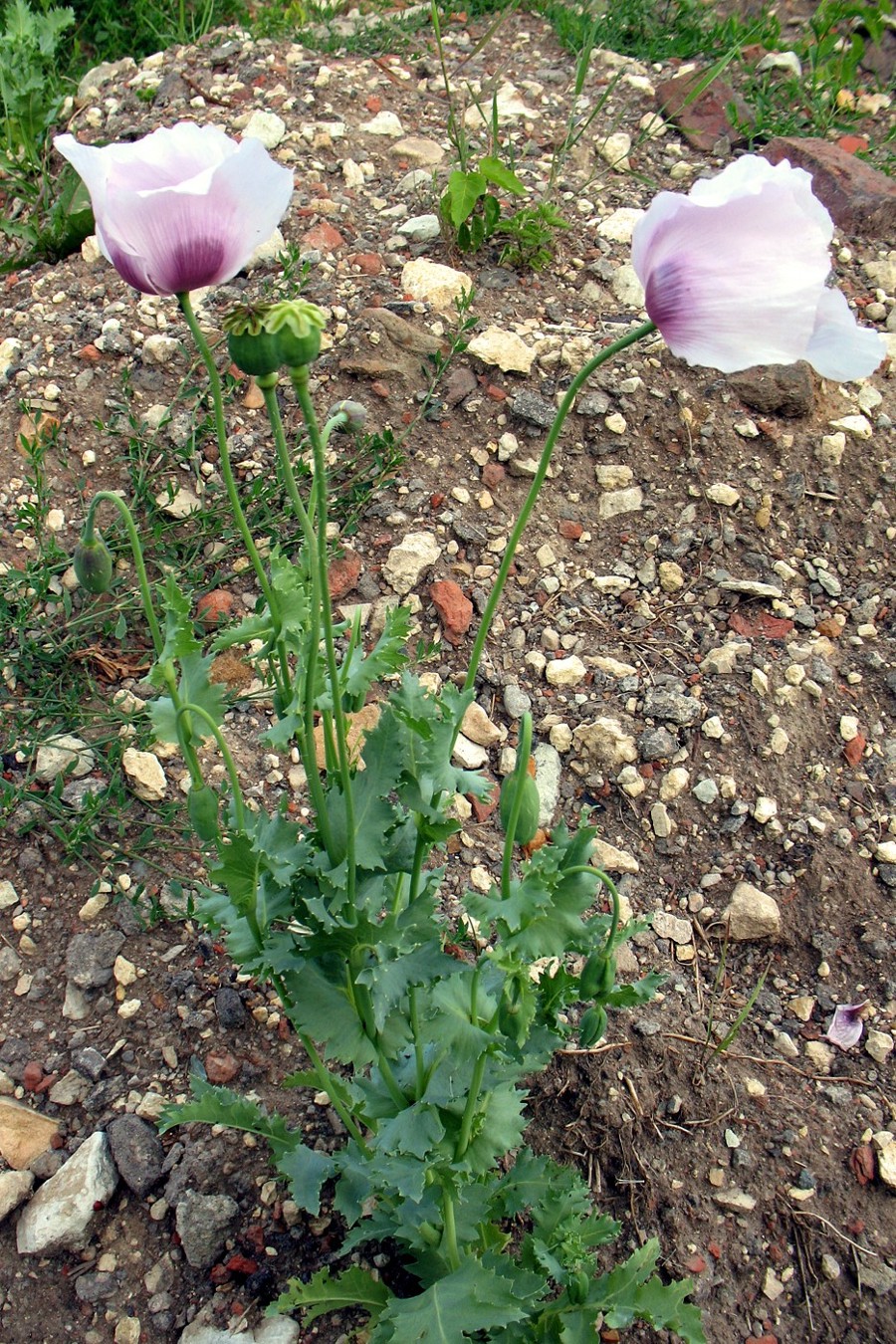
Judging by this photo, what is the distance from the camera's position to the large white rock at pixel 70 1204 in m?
1.94

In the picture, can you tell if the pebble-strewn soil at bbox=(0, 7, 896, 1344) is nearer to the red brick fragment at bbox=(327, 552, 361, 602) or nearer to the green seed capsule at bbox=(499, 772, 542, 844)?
the red brick fragment at bbox=(327, 552, 361, 602)

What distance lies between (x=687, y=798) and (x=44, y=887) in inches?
52.6

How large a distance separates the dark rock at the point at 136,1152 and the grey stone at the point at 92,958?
0.27 metres

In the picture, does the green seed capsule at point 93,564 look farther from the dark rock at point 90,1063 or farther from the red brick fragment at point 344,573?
the red brick fragment at point 344,573

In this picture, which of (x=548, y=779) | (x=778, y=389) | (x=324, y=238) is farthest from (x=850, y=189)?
(x=548, y=779)

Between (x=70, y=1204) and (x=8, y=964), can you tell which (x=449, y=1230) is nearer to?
(x=70, y=1204)

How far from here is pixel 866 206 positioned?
3590mm

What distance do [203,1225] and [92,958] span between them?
0.54 m

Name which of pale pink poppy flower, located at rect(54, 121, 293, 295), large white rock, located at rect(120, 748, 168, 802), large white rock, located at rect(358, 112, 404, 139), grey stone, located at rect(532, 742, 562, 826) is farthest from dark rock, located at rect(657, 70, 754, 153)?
pale pink poppy flower, located at rect(54, 121, 293, 295)

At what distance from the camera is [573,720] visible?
2.67 m

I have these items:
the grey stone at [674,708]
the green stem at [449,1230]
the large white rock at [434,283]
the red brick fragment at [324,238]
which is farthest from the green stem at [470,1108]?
the red brick fragment at [324,238]

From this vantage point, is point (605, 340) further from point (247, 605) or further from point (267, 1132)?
point (267, 1132)


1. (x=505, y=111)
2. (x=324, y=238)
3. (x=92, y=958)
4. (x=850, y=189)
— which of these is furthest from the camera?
(x=505, y=111)

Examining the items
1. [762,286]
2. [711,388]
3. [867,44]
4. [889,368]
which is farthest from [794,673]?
[867,44]
